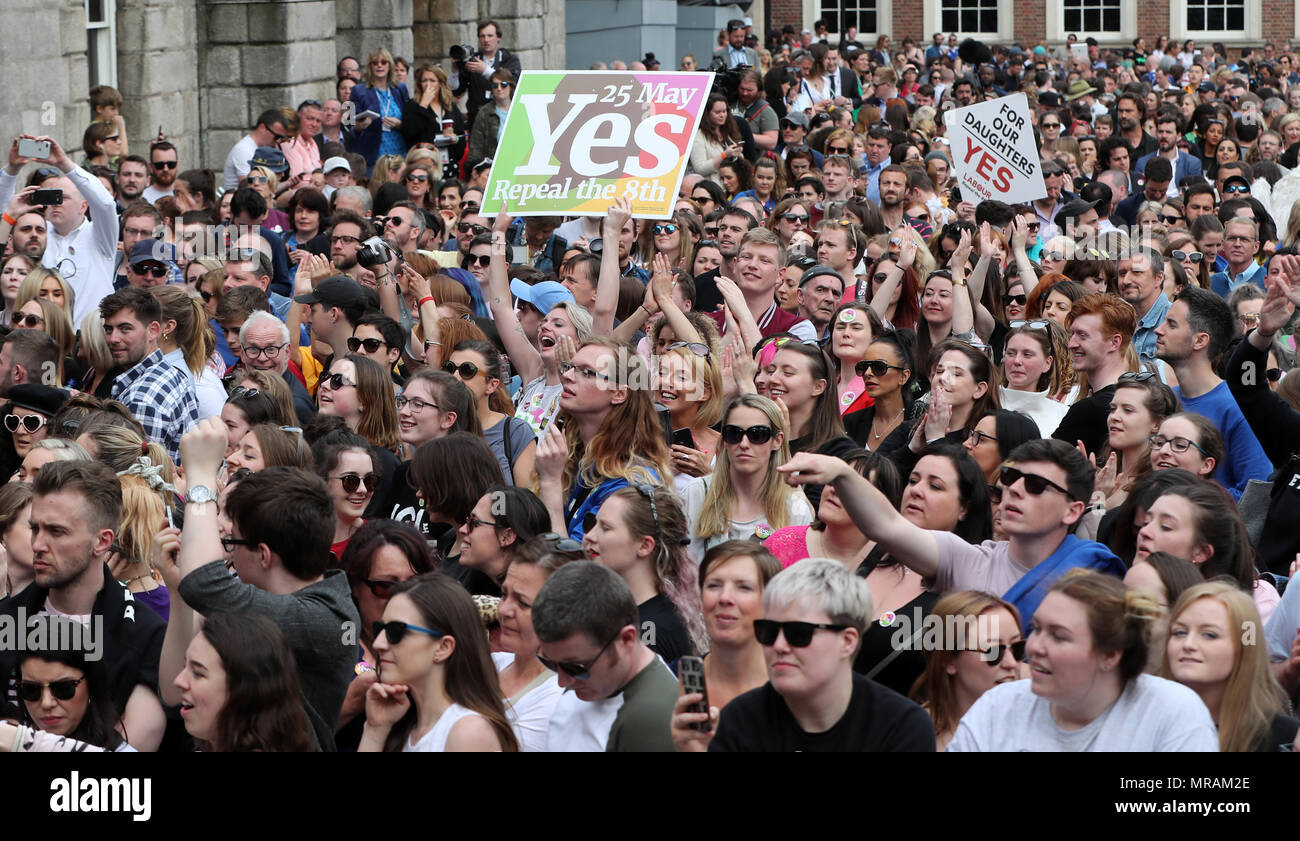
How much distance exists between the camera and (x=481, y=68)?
17.9 m

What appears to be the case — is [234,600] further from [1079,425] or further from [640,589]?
[1079,425]

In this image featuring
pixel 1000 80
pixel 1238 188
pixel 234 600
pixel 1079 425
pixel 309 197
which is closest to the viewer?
pixel 234 600

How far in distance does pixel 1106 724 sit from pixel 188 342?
4.83 m

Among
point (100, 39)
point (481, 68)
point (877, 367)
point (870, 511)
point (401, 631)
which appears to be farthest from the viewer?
point (481, 68)

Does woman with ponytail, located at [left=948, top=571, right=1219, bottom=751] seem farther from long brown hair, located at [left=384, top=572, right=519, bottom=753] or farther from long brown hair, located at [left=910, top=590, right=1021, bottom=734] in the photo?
long brown hair, located at [left=384, top=572, right=519, bottom=753]

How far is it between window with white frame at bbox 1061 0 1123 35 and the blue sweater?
38.6m

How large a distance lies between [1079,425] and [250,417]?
130 inches

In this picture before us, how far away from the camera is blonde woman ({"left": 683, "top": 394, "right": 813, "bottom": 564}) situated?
6066 mm

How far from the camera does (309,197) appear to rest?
11.3 meters

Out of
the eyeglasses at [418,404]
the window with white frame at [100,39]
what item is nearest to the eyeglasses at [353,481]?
the eyeglasses at [418,404]

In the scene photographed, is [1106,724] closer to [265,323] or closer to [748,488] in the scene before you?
[748,488]

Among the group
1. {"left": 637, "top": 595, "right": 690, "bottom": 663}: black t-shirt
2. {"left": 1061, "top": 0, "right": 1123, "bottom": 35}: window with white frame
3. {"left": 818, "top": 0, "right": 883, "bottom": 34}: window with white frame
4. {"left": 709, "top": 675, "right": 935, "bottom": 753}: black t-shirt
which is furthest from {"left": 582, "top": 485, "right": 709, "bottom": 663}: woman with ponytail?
{"left": 1061, "top": 0, "right": 1123, "bottom": 35}: window with white frame

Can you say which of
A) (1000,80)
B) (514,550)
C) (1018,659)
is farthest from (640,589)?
(1000,80)

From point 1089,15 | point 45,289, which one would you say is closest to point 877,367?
point 45,289
